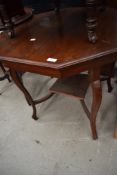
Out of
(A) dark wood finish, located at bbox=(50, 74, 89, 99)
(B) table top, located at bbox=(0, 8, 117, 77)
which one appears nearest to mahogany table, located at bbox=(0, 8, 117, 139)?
(B) table top, located at bbox=(0, 8, 117, 77)

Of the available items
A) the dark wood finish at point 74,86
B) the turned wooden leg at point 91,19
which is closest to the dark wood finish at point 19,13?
the turned wooden leg at point 91,19

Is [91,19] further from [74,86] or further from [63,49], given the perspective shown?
[74,86]

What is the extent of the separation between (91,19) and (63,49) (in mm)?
205

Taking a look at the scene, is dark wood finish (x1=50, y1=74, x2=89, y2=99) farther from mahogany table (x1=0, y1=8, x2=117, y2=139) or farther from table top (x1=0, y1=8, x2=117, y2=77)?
table top (x1=0, y1=8, x2=117, y2=77)

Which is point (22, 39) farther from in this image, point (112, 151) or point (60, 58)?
point (112, 151)

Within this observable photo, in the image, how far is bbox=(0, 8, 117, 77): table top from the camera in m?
0.99

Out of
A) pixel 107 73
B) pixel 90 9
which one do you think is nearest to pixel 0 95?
pixel 107 73

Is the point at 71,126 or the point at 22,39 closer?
the point at 22,39

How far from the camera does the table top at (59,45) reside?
0.99 metres

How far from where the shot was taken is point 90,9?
0.94 metres

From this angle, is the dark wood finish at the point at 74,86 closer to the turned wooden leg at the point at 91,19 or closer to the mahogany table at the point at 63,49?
the mahogany table at the point at 63,49

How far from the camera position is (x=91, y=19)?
3.21 feet

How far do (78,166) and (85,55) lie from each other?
28.8 inches

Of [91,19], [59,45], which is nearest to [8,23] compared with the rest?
[59,45]
